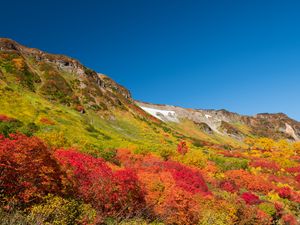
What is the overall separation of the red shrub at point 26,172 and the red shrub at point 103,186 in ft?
8.33

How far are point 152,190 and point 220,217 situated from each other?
6.84m

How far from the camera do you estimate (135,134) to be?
288 ft

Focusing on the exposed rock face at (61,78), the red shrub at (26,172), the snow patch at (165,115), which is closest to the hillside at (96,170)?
the red shrub at (26,172)

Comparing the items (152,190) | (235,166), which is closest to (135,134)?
(235,166)

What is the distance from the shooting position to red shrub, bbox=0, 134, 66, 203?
59.7 ft

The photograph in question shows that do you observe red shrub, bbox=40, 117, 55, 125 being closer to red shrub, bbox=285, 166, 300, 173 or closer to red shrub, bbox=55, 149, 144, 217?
red shrub, bbox=55, 149, 144, 217

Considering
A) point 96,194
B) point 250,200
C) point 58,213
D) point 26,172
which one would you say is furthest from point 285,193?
point 26,172

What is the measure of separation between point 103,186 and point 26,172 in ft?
21.4

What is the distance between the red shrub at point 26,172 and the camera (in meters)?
18.2

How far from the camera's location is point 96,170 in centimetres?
2495

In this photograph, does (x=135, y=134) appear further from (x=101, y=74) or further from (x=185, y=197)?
(x=101, y=74)

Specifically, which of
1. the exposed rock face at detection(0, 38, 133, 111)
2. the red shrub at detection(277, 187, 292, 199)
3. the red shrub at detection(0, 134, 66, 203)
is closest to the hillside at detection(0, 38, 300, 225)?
the red shrub at detection(0, 134, 66, 203)

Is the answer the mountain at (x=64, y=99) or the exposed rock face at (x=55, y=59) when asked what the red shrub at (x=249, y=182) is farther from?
the exposed rock face at (x=55, y=59)

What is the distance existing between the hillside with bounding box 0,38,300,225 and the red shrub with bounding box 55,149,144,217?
82mm
